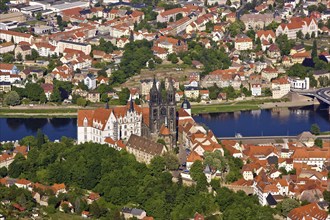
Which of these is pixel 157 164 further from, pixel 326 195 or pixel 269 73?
pixel 269 73

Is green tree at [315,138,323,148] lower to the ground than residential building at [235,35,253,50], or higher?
lower

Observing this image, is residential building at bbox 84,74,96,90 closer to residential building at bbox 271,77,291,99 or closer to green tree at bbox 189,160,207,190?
residential building at bbox 271,77,291,99

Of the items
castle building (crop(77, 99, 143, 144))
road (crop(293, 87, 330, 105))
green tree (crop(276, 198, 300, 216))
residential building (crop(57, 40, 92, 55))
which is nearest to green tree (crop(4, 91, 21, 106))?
residential building (crop(57, 40, 92, 55))

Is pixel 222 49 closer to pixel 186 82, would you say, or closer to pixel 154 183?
pixel 186 82

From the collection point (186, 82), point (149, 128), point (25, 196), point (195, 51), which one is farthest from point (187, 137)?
point (195, 51)

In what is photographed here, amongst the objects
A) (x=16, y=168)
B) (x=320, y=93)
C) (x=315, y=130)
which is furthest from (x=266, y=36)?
(x=16, y=168)
